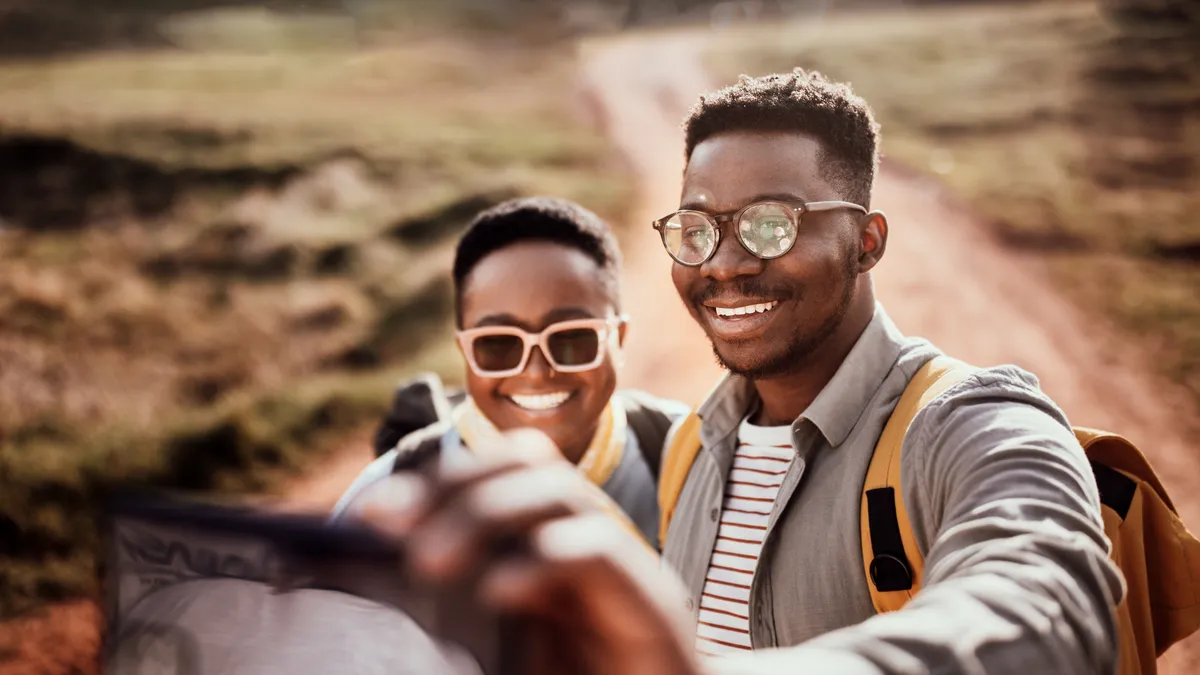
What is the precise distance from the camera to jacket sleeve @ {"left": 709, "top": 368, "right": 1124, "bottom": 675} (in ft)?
3.23

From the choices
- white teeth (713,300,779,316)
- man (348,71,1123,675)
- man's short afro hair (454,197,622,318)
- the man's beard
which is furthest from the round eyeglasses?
man's short afro hair (454,197,622,318)

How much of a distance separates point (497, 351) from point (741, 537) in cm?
111

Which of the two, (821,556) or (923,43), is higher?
(923,43)

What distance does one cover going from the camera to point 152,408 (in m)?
9.09

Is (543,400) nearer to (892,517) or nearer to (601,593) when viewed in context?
(892,517)

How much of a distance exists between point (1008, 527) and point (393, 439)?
3023 mm

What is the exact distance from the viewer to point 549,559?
0.85 m

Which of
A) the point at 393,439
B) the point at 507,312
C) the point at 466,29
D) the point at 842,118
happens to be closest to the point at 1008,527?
the point at 842,118

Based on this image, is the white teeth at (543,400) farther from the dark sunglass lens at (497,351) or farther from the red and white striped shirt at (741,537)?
the red and white striped shirt at (741,537)

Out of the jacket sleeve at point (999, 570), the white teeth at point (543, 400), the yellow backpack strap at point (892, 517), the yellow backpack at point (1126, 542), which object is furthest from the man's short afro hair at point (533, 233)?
the jacket sleeve at point (999, 570)

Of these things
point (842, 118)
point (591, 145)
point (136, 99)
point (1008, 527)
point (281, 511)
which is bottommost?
point (1008, 527)

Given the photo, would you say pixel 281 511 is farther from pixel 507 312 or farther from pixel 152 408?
pixel 152 408

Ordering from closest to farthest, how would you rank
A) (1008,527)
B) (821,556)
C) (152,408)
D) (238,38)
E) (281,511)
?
(281,511)
(1008,527)
(821,556)
(152,408)
(238,38)

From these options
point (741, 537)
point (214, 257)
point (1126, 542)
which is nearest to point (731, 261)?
point (741, 537)
